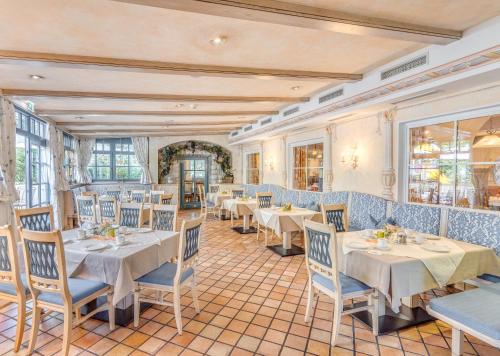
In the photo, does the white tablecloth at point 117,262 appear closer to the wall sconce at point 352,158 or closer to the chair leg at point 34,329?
the chair leg at point 34,329

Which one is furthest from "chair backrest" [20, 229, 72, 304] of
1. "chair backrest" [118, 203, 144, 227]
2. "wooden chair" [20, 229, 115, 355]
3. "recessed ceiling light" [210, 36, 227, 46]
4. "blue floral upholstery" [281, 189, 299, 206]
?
"blue floral upholstery" [281, 189, 299, 206]

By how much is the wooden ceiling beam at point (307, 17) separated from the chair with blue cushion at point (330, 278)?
1.62 m

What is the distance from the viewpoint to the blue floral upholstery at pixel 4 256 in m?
2.25

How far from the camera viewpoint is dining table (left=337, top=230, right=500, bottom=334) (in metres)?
2.28

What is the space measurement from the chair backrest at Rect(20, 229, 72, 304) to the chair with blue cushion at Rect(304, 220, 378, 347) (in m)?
1.97

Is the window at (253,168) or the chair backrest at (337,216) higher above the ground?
the window at (253,168)

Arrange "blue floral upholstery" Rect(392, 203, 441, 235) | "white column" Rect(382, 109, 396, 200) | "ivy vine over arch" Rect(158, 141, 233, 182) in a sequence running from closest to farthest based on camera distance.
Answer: "blue floral upholstery" Rect(392, 203, 441, 235), "white column" Rect(382, 109, 396, 200), "ivy vine over arch" Rect(158, 141, 233, 182)

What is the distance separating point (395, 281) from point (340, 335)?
694 mm

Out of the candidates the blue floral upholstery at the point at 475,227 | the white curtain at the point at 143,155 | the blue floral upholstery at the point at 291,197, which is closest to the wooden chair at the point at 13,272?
the blue floral upholstery at the point at 475,227

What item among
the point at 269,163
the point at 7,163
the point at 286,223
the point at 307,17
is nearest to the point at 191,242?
the point at 307,17

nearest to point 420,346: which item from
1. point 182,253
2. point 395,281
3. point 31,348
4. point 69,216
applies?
point 395,281

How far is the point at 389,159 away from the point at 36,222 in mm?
4853

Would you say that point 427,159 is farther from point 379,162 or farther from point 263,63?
point 263,63

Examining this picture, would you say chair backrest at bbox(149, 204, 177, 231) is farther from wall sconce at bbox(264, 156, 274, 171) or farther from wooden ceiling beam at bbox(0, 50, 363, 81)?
wall sconce at bbox(264, 156, 274, 171)
